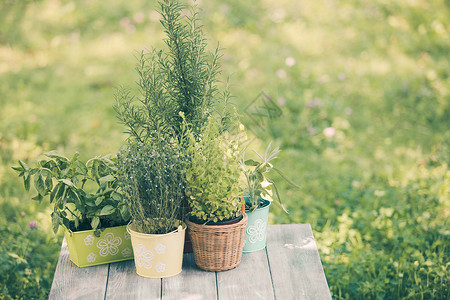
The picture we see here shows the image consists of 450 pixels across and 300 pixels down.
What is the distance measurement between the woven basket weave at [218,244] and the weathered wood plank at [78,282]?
0.41 m

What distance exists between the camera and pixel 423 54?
18.7 feet

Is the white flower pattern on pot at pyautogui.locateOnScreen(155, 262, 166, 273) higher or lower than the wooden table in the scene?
higher

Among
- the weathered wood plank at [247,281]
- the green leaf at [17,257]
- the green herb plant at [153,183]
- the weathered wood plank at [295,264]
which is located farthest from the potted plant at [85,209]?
the green leaf at [17,257]

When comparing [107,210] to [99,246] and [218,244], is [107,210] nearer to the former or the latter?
[99,246]

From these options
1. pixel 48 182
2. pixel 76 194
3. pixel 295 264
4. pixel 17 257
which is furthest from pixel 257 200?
pixel 17 257

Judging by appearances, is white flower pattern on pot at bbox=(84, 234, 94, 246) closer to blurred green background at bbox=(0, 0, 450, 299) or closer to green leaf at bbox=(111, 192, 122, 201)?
green leaf at bbox=(111, 192, 122, 201)

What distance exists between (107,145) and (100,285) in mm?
2525

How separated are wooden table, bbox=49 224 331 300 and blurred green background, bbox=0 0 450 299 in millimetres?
753

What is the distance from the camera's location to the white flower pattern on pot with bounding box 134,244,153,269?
6.82 ft

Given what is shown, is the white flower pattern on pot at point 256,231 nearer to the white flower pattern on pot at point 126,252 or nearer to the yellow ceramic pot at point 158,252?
the yellow ceramic pot at point 158,252

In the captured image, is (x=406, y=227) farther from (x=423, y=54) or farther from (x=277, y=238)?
(x=423, y=54)

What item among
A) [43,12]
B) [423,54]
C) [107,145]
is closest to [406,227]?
[107,145]

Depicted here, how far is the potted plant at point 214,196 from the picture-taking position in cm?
204

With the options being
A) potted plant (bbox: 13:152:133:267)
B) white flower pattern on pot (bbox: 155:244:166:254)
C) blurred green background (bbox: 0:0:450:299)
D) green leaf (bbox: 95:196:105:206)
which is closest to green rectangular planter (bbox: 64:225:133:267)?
potted plant (bbox: 13:152:133:267)
